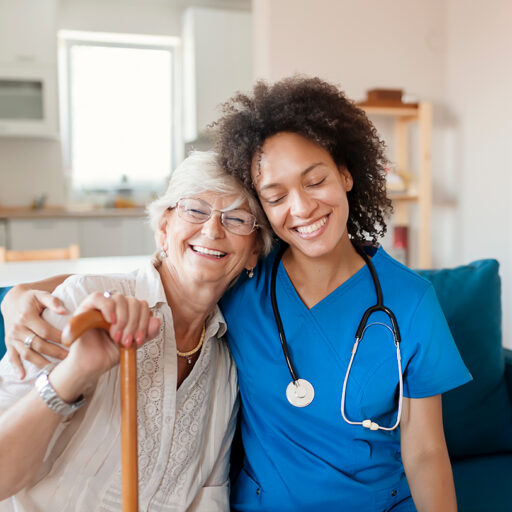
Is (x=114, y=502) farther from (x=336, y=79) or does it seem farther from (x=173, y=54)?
(x=173, y=54)

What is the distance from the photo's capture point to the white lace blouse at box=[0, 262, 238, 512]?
1.17 meters

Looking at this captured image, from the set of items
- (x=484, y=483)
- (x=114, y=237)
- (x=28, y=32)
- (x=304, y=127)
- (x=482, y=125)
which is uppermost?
(x=28, y=32)

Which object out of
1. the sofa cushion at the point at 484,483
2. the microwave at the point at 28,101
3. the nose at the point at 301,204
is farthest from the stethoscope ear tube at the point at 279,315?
the microwave at the point at 28,101

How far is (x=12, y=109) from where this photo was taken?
5.17 meters

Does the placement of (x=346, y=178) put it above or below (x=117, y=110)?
below

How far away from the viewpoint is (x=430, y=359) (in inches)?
48.6

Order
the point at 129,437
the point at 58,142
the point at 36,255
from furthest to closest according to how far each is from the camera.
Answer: the point at 58,142, the point at 36,255, the point at 129,437

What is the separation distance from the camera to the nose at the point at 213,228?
4.13ft

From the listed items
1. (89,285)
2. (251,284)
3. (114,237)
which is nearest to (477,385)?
(251,284)

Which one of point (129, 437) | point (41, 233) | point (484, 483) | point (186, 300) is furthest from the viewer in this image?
point (41, 233)

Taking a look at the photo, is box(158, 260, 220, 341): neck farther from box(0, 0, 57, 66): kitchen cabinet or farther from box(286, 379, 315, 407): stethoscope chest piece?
box(0, 0, 57, 66): kitchen cabinet

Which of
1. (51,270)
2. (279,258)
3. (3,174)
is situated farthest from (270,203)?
(3,174)

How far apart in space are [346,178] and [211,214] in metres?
0.33

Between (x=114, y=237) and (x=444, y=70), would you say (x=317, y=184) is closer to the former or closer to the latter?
(x=444, y=70)
